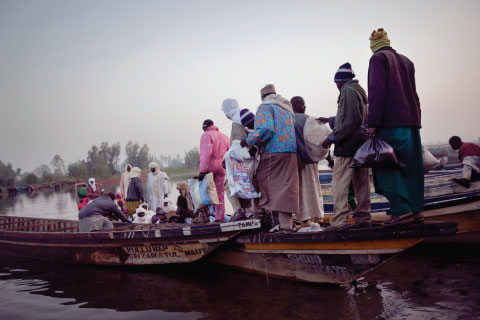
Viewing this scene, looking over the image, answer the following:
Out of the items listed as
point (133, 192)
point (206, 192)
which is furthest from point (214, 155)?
point (133, 192)

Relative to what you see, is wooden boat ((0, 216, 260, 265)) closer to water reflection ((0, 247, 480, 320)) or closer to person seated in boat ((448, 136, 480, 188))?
water reflection ((0, 247, 480, 320))

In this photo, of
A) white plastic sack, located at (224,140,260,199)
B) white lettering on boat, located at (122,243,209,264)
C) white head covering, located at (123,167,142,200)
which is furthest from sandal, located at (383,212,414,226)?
white head covering, located at (123,167,142,200)

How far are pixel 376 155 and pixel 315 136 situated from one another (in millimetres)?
1341

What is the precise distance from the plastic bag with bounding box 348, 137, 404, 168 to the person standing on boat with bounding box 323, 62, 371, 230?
53 centimetres

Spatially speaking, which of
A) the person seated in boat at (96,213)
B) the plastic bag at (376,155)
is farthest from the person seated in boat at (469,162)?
the person seated in boat at (96,213)

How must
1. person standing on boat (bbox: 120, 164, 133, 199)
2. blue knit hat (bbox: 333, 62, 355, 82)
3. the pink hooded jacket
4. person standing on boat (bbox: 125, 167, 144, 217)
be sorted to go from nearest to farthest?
blue knit hat (bbox: 333, 62, 355, 82) → the pink hooded jacket → person standing on boat (bbox: 125, 167, 144, 217) → person standing on boat (bbox: 120, 164, 133, 199)

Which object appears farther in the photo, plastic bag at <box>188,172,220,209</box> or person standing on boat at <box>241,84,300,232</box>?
plastic bag at <box>188,172,220,209</box>

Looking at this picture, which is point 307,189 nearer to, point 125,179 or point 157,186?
point 157,186

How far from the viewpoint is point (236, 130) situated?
5.09 meters


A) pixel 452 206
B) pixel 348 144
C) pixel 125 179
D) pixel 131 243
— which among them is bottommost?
pixel 131 243

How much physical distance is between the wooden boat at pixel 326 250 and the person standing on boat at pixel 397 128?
0.20 meters

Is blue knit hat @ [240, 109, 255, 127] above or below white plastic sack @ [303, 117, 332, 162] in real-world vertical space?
above

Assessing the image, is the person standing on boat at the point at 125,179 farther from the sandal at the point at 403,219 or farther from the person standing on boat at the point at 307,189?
the sandal at the point at 403,219

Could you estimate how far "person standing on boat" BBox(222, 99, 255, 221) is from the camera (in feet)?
16.3
